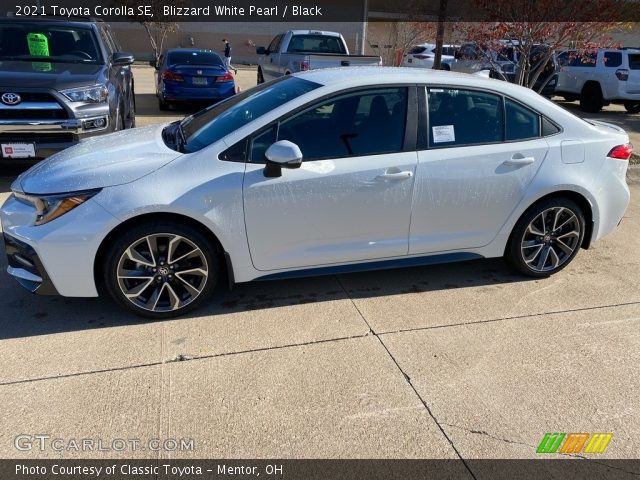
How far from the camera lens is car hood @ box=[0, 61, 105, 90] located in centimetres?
582

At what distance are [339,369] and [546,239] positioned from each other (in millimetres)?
2205

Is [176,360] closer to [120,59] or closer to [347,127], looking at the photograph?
[347,127]

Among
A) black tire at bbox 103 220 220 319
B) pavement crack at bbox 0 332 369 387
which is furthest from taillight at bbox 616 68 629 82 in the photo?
black tire at bbox 103 220 220 319

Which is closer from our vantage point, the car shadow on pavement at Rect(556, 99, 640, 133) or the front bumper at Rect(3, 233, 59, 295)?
the front bumper at Rect(3, 233, 59, 295)

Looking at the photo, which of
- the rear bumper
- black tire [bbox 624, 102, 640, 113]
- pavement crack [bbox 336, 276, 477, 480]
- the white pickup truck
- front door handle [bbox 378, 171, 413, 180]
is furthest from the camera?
black tire [bbox 624, 102, 640, 113]

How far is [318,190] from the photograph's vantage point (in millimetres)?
3484

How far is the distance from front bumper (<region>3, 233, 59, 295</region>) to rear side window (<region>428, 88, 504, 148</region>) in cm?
275

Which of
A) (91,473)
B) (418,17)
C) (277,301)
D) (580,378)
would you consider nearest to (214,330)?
(277,301)

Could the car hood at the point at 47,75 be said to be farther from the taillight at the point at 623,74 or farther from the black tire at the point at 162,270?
the taillight at the point at 623,74

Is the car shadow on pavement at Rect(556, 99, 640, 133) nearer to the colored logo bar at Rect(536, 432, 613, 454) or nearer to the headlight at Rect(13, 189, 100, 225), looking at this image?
the colored logo bar at Rect(536, 432, 613, 454)

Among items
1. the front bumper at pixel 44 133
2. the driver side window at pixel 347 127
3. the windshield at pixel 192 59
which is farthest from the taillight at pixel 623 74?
the front bumper at pixel 44 133

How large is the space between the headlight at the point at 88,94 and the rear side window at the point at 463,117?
419 cm

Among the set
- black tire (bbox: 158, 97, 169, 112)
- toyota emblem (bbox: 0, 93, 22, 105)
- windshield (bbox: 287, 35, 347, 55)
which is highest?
windshield (bbox: 287, 35, 347, 55)

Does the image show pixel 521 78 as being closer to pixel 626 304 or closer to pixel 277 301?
pixel 626 304
